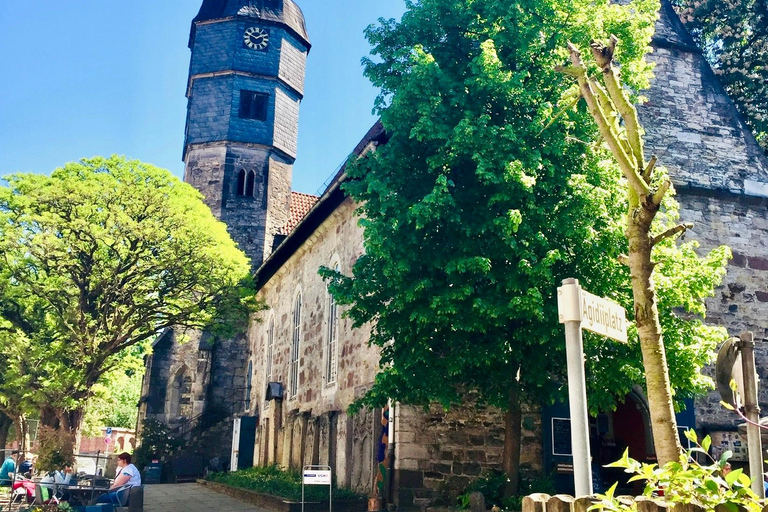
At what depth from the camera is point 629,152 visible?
6.34m

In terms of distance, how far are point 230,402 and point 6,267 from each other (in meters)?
14.0

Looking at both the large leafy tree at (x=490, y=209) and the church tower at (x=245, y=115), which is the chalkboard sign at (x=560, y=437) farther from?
the church tower at (x=245, y=115)

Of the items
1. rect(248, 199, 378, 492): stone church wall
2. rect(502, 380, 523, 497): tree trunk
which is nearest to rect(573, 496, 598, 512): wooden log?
rect(502, 380, 523, 497): tree trunk

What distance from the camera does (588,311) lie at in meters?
4.27

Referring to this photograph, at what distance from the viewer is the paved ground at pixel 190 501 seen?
55.9 ft

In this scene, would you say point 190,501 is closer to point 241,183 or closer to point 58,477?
point 58,477

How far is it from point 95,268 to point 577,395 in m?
18.4

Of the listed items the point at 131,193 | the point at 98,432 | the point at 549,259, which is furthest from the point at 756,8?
the point at 98,432

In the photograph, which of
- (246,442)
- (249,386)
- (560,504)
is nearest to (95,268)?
(246,442)

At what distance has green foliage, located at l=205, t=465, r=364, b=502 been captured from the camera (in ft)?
51.0

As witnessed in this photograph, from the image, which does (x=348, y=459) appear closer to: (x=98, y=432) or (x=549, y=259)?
(x=549, y=259)

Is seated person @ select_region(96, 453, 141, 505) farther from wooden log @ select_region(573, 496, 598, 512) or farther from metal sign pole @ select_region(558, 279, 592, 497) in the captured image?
wooden log @ select_region(573, 496, 598, 512)

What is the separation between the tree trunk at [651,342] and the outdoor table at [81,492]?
30.5 feet

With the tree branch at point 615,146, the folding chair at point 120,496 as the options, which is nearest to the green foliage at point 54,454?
the folding chair at point 120,496
